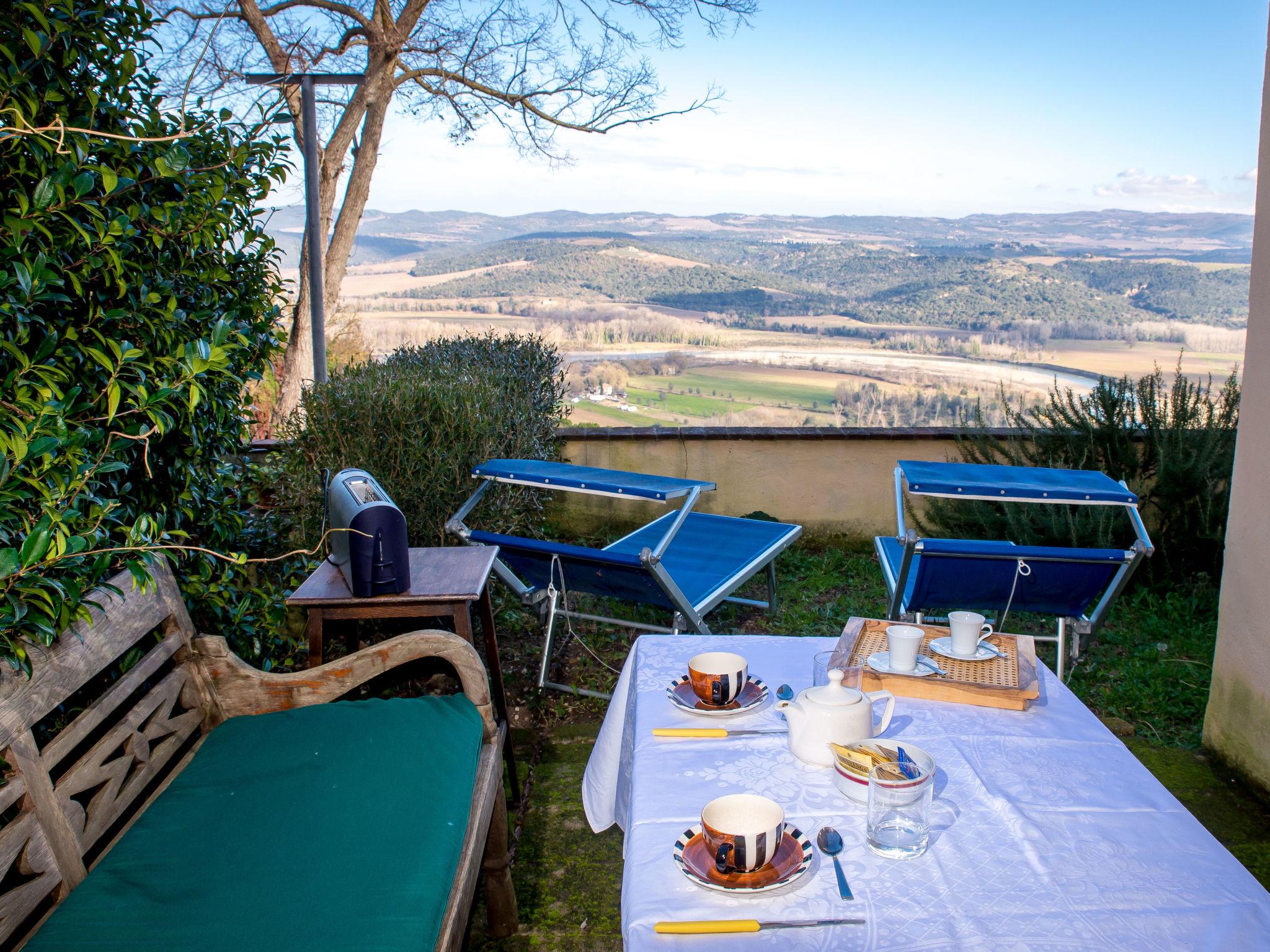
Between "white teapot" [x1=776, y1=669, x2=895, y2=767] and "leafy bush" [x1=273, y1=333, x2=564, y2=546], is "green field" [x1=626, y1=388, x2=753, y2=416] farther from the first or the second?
"white teapot" [x1=776, y1=669, x2=895, y2=767]

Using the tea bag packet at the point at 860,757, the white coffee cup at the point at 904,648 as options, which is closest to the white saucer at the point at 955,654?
the white coffee cup at the point at 904,648

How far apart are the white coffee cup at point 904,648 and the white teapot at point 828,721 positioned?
317 millimetres

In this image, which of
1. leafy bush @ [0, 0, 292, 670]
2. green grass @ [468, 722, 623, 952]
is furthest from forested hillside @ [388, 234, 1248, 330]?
leafy bush @ [0, 0, 292, 670]

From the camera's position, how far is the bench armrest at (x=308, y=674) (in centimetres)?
217

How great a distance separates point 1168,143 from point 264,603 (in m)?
13.2

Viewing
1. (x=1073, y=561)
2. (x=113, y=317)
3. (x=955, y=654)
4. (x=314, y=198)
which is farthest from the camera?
(x=314, y=198)

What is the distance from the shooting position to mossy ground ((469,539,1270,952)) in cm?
245

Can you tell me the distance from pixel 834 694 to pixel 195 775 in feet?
4.57

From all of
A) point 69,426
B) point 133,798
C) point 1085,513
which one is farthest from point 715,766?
point 1085,513

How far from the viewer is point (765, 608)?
A: 4.79 meters

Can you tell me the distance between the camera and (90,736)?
2162mm

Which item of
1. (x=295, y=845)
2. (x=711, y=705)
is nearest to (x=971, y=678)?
(x=711, y=705)

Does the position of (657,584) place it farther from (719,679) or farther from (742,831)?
(742,831)

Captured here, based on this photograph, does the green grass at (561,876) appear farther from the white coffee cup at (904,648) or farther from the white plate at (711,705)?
the white coffee cup at (904,648)
